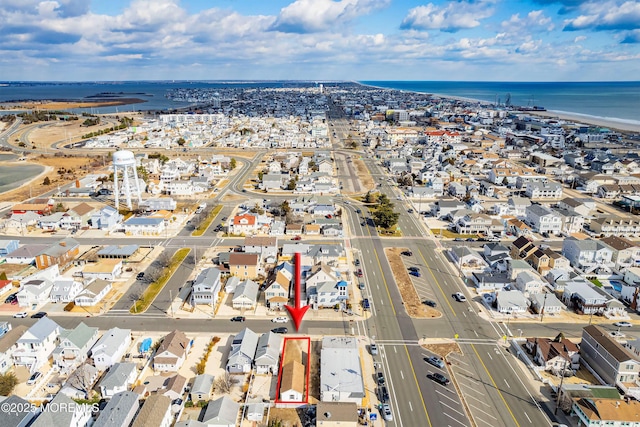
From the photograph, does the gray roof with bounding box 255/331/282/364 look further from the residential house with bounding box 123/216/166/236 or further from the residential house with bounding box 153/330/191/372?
the residential house with bounding box 123/216/166/236

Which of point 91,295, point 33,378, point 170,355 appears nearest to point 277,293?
point 170,355

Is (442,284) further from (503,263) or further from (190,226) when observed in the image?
(190,226)

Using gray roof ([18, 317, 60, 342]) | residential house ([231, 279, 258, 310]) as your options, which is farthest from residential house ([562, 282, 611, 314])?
gray roof ([18, 317, 60, 342])

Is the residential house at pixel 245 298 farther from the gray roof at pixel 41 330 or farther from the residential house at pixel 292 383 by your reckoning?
the gray roof at pixel 41 330

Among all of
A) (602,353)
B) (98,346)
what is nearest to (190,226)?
(98,346)

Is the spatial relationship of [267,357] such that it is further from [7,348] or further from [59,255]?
[59,255]

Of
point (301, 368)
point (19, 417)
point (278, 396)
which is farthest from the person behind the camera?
point (301, 368)
